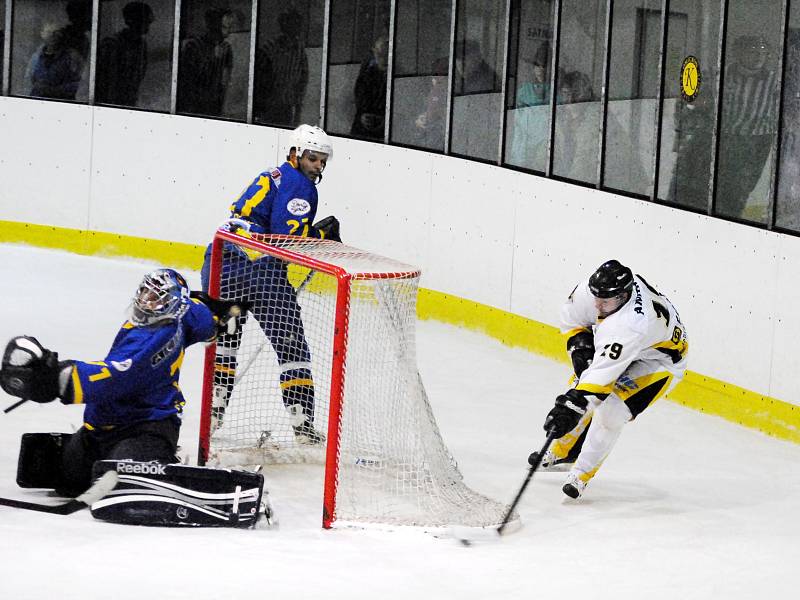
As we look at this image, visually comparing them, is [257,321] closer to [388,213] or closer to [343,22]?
[388,213]

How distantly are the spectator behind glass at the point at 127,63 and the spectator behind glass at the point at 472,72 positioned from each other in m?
2.36

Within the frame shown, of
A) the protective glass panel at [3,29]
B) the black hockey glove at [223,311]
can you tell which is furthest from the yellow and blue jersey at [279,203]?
the protective glass panel at [3,29]

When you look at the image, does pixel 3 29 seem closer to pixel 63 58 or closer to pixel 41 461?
Result: pixel 63 58

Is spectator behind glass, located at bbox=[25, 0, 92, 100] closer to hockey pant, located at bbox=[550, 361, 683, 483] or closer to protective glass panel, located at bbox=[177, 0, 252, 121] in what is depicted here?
protective glass panel, located at bbox=[177, 0, 252, 121]

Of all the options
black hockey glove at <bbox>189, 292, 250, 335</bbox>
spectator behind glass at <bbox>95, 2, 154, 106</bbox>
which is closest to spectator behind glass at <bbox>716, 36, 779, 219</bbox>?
black hockey glove at <bbox>189, 292, 250, 335</bbox>

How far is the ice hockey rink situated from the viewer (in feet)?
13.1

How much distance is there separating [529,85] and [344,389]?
3794 millimetres

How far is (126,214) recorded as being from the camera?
380 inches

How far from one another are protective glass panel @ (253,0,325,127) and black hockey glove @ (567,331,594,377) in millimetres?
4304

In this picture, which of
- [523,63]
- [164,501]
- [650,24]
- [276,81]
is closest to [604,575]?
[164,501]

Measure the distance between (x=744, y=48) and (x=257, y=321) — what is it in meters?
2.61

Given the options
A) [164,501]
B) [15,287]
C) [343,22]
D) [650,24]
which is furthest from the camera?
[343,22]

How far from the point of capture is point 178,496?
4.45 m

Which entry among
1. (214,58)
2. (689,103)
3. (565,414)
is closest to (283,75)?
(214,58)
